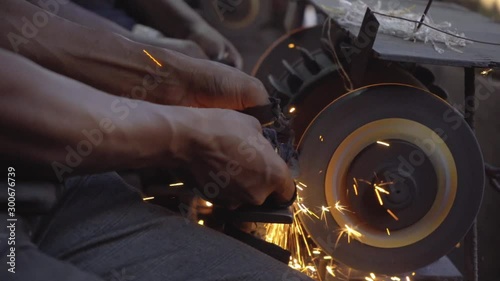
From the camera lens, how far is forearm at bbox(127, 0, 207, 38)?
231 cm

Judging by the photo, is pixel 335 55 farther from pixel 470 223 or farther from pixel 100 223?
pixel 100 223

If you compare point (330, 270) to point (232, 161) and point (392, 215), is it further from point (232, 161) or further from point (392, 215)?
point (232, 161)

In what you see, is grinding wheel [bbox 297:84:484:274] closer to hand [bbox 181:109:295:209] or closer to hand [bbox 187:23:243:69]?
hand [bbox 181:109:295:209]

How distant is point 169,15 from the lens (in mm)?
2316

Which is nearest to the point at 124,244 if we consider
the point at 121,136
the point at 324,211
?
the point at 121,136

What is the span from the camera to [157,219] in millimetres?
1009

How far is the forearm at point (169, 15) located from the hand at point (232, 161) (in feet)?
4.33

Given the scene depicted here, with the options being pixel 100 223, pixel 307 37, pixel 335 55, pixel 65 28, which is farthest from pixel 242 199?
pixel 307 37

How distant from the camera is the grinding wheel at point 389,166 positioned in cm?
136

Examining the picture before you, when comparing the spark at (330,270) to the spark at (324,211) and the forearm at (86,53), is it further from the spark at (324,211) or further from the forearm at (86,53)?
the forearm at (86,53)

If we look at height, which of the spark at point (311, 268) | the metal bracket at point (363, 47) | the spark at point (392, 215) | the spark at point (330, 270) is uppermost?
the metal bracket at point (363, 47)

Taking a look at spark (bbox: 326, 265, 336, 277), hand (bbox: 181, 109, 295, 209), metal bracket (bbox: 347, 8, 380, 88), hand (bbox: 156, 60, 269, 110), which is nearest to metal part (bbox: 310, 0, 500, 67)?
metal bracket (bbox: 347, 8, 380, 88)

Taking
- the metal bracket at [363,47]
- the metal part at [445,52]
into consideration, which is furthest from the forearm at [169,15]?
the metal bracket at [363,47]

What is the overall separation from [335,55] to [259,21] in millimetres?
1687
